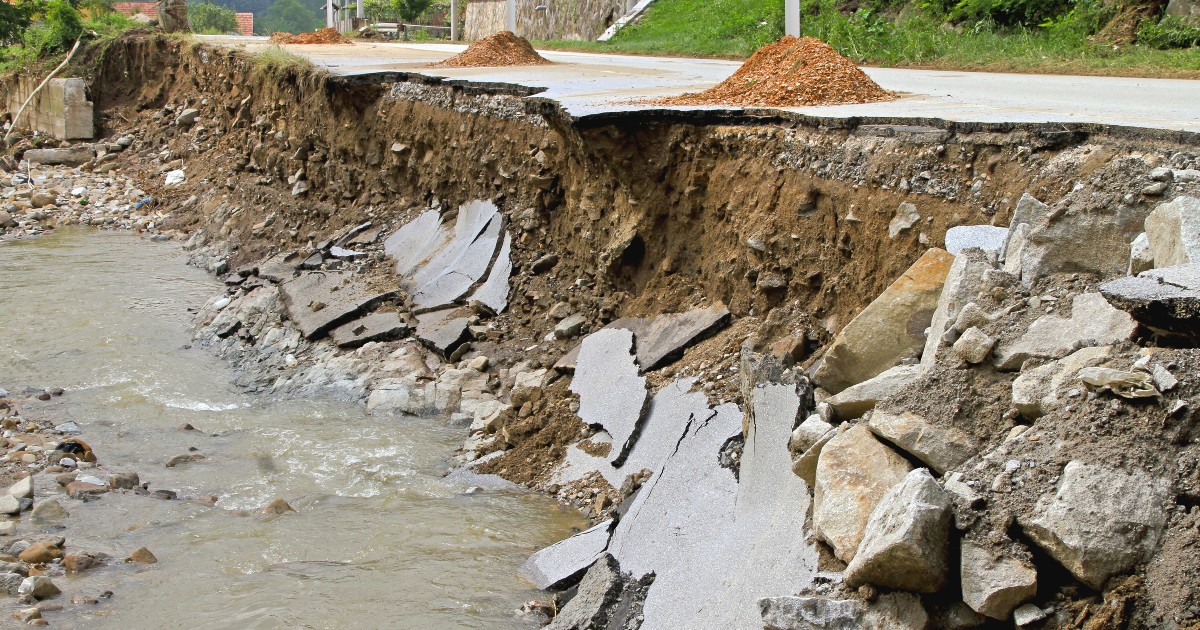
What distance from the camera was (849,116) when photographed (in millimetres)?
6004

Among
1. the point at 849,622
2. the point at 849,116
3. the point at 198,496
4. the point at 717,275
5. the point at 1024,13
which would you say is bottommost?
the point at 198,496

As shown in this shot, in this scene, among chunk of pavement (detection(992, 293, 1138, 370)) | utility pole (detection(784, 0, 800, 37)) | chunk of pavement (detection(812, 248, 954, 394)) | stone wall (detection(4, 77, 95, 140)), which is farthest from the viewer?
stone wall (detection(4, 77, 95, 140))

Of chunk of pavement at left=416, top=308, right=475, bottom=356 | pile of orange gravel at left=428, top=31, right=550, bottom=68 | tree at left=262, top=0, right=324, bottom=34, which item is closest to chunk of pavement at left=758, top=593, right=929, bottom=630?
chunk of pavement at left=416, top=308, right=475, bottom=356

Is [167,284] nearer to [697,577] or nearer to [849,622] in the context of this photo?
[697,577]

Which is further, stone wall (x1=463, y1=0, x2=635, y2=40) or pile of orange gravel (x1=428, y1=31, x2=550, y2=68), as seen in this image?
stone wall (x1=463, y1=0, x2=635, y2=40)

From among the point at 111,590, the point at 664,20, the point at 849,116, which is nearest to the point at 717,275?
the point at 849,116

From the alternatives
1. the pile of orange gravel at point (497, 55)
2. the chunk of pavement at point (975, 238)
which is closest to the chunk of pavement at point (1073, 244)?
the chunk of pavement at point (975, 238)

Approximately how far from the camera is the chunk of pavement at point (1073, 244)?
13.0 feet

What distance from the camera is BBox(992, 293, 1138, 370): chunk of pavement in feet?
11.6

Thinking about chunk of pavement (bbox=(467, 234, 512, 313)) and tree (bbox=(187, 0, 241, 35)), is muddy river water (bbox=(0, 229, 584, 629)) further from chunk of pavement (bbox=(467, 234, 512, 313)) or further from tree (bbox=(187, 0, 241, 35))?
tree (bbox=(187, 0, 241, 35))

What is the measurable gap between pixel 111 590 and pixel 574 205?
4.48 meters

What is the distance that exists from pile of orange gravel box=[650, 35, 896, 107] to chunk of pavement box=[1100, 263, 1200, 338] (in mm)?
3734

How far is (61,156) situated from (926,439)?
56.1 ft

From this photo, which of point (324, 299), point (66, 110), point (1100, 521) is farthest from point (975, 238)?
point (66, 110)
